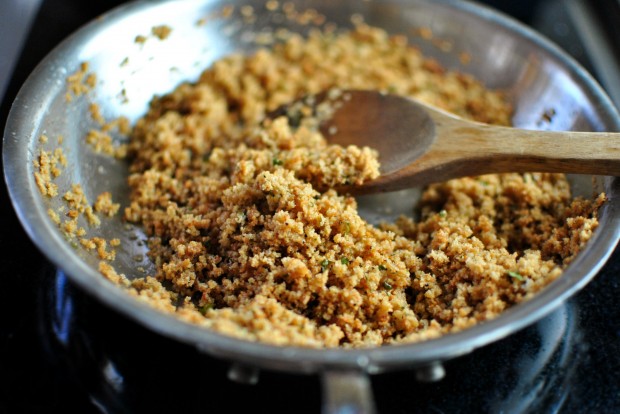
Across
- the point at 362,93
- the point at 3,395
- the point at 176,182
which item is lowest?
the point at 3,395

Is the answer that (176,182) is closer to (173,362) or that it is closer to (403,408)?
(173,362)

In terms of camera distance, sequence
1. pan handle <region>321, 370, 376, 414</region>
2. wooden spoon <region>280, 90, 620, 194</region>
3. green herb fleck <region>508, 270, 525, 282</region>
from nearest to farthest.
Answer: pan handle <region>321, 370, 376, 414</region>
green herb fleck <region>508, 270, 525, 282</region>
wooden spoon <region>280, 90, 620, 194</region>

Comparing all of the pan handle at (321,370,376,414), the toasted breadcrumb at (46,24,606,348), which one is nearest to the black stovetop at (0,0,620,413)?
the toasted breadcrumb at (46,24,606,348)

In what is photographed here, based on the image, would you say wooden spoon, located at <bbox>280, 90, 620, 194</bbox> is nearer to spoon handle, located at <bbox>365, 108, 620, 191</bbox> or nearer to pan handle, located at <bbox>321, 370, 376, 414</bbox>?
spoon handle, located at <bbox>365, 108, 620, 191</bbox>

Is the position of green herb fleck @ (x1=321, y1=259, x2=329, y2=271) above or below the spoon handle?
below

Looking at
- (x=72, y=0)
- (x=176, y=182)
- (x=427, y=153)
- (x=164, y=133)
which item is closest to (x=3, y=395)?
(x=176, y=182)

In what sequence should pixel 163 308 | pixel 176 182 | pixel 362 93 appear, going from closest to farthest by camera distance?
pixel 163 308 → pixel 176 182 → pixel 362 93

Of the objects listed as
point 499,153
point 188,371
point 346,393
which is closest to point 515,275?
point 499,153

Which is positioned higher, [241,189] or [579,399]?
[241,189]
